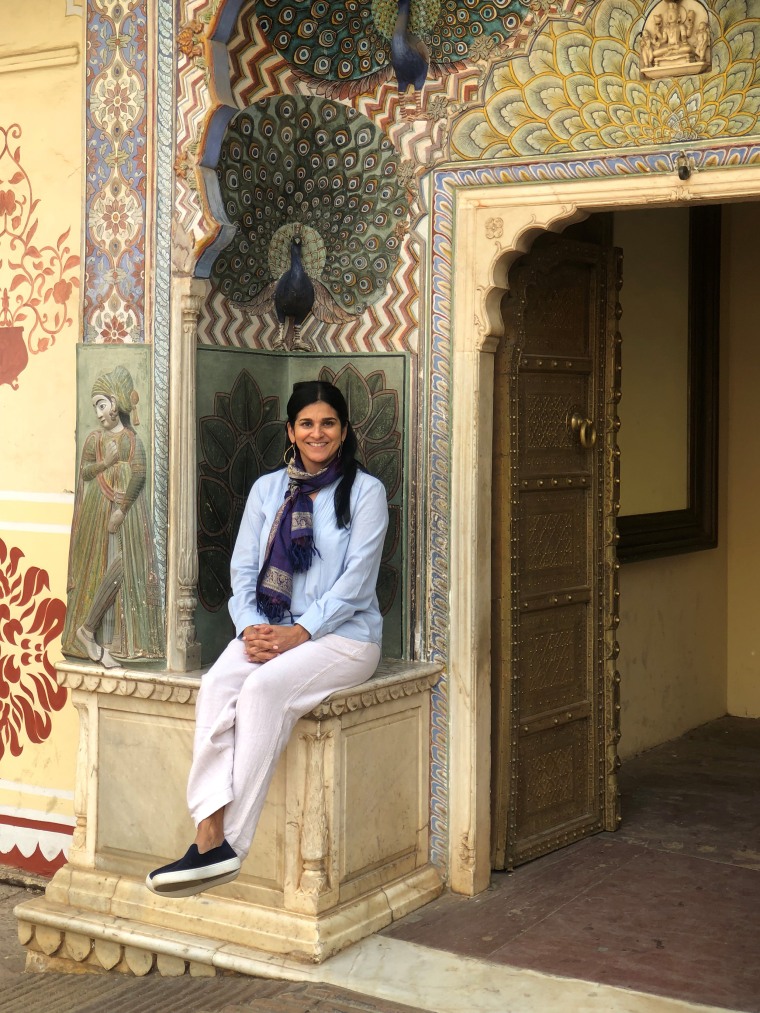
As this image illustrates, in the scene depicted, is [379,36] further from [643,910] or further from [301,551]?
[643,910]

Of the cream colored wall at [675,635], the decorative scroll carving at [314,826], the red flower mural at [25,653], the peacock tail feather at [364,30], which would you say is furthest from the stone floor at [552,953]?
the peacock tail feather at [364,30]

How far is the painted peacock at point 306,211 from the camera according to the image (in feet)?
15.8

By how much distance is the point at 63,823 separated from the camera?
17.2 feet

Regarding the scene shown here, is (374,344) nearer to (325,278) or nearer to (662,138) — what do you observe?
(325,278)

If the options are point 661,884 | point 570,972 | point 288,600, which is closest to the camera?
point 570,972

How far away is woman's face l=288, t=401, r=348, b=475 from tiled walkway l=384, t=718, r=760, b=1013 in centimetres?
151

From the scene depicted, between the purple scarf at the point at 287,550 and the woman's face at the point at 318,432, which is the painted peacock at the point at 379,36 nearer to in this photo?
the woman's face at the point at 318,432

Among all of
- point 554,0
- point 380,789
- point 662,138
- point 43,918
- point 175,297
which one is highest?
point 554,0

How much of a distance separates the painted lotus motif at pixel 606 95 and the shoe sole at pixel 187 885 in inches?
94.6

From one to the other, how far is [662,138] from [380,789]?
2210 mm

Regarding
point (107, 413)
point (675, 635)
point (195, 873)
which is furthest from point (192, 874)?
point (675, 635)

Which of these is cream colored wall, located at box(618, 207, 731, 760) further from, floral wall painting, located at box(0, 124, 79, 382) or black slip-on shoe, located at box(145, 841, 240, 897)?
black slip-on shoe, located at box(145, 841, 240, 897)

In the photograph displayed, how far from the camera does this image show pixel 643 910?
4.51 meters

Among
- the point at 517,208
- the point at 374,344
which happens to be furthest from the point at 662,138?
the point at 374,344
